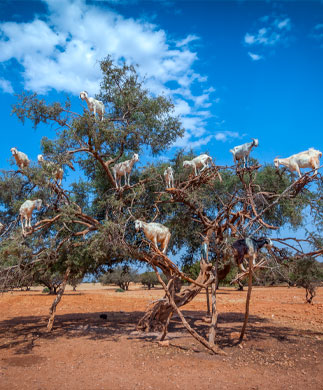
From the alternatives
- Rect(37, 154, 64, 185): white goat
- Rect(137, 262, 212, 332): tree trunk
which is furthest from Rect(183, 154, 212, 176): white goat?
Rect(137, 262, 212, 332): tree trunk

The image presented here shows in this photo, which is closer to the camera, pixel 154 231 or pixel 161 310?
pixel 154 231

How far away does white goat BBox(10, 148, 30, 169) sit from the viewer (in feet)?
33.2

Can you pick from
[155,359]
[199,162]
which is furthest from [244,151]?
[155,359]

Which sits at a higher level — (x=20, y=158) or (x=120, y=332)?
(x=20, y=158)

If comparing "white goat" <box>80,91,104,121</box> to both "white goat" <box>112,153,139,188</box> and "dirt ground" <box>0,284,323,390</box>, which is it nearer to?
"white goat" <box>112,153,139,188</box>

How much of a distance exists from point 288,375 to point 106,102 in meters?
11.2

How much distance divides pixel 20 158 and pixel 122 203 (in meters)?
3.50

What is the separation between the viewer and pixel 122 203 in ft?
34.5

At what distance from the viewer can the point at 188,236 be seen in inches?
554

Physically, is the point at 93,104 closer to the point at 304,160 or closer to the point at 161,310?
the point at 304,160

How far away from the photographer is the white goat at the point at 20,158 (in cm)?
1012

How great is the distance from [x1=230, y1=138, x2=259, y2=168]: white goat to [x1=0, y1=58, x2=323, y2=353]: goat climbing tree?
47 centimetres

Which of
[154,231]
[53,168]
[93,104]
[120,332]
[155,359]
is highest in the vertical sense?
[93,104]

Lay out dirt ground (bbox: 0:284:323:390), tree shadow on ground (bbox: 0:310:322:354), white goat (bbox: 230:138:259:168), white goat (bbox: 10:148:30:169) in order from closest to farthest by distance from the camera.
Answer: dirt ground (bbox: 0:284:323:390)
white goat (bbox: 230:138:259:168)
white goat (bbox: 10:148:30:169)
tree shadow on ground (bbox: 0:310:322:354)
